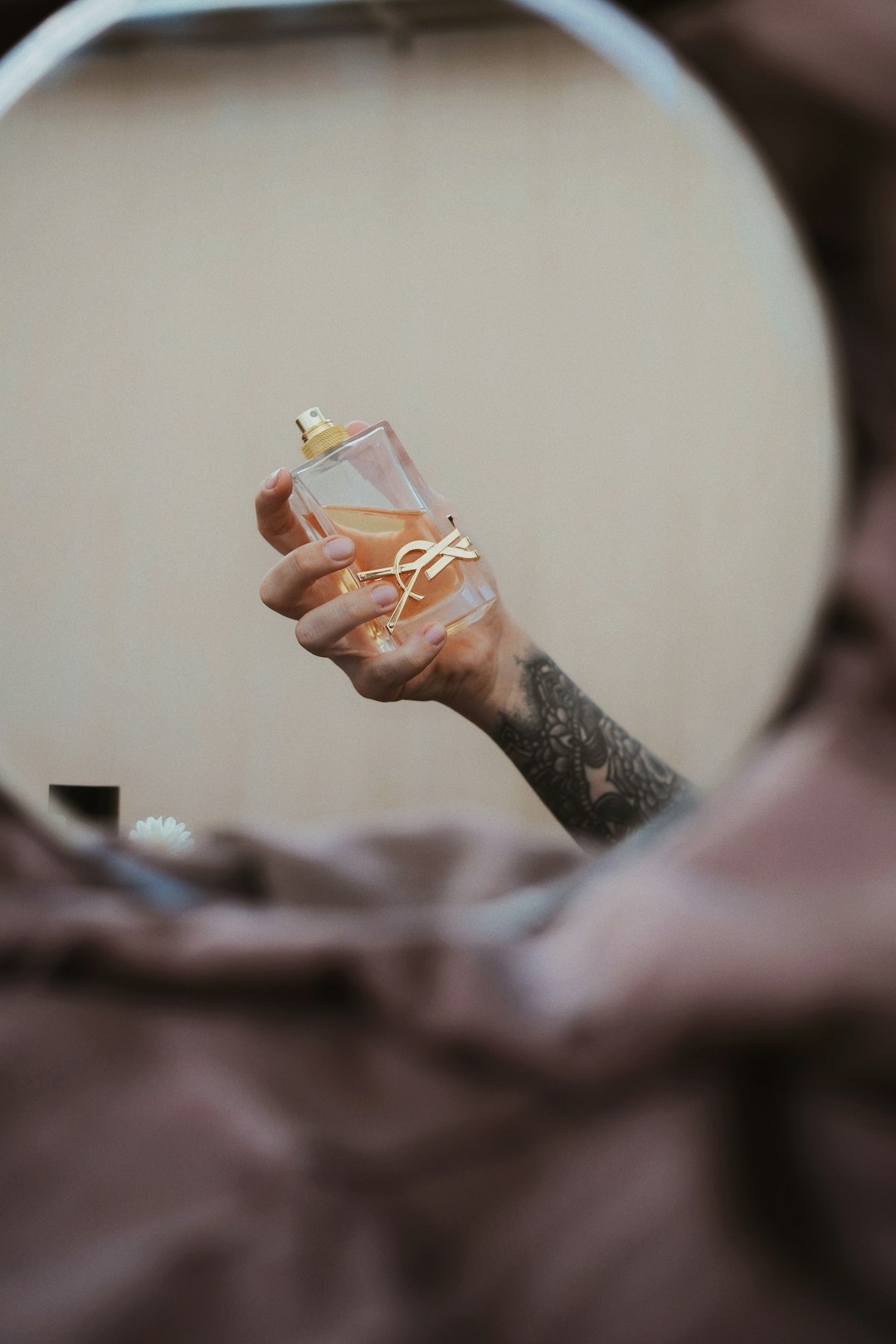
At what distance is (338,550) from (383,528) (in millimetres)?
28

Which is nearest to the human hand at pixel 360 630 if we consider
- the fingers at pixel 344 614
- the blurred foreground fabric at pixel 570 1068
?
the fingers at pixel 344 614

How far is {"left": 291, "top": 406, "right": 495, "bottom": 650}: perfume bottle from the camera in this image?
1.25 ft

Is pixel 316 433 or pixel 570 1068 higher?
pixel 316 433

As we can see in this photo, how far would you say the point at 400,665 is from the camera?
39 cm

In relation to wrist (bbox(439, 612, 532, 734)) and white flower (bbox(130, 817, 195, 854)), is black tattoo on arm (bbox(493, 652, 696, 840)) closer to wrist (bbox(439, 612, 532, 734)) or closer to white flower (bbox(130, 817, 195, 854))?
wrist (bbox(439, 612, 532, 734))

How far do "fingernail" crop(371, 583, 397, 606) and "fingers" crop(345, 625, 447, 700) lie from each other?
0.02 m

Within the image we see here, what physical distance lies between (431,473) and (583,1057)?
0.37 metres

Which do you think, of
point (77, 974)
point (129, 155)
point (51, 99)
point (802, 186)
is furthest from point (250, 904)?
point (129, 155)

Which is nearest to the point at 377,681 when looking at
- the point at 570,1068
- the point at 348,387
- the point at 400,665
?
the point at 400,665

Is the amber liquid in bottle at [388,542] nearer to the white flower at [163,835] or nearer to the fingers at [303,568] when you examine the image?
the fingers at [303,568]

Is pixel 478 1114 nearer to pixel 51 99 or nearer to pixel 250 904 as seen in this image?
pixel 250 904

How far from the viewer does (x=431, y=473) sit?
47cm

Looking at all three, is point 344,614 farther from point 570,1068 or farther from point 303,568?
point 570,1068

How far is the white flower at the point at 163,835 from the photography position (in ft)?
0.98
